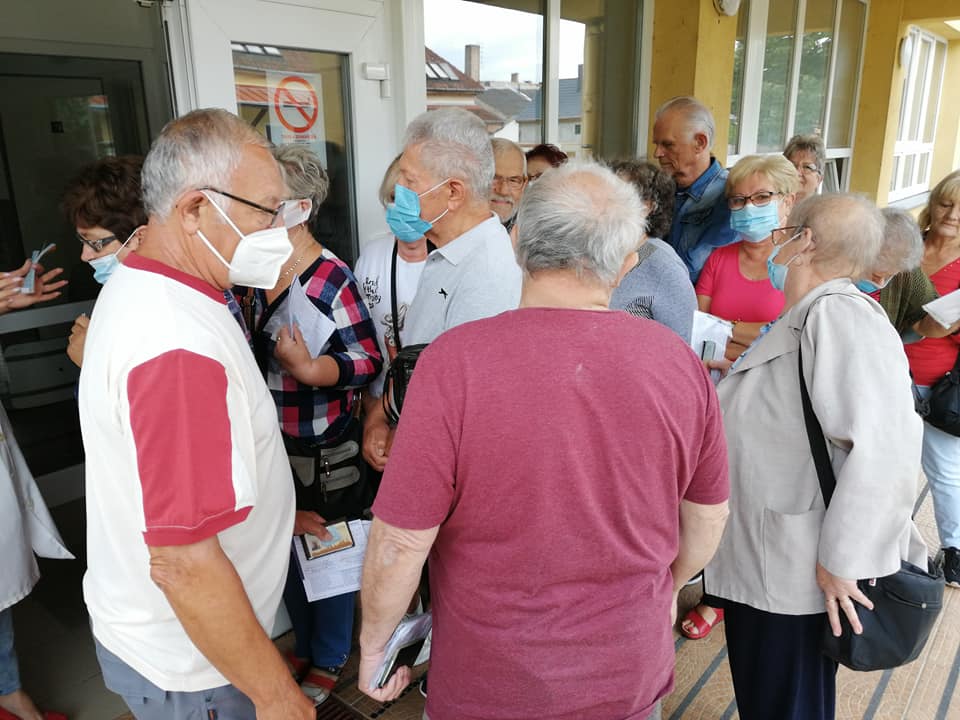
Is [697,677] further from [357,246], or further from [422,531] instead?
[357,246]

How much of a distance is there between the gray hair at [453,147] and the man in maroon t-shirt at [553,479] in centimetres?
60

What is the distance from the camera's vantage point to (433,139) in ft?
5.95

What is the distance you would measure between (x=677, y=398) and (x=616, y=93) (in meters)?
4.40

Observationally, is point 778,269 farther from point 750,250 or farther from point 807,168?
point 807,168

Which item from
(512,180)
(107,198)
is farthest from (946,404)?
(107,198)

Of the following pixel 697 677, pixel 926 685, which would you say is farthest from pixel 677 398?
→ pixel 926 685

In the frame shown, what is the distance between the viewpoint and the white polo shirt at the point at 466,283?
169 centimetres

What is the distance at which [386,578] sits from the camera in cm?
119

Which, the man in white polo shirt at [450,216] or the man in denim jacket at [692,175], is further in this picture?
the man in denim jacket at [692,175]

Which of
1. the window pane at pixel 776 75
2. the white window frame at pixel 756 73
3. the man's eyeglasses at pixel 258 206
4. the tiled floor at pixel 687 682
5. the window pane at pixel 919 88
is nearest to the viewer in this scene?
the man's eyeglasses at pixel 258 206

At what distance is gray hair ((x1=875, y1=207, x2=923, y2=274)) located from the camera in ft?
6.66

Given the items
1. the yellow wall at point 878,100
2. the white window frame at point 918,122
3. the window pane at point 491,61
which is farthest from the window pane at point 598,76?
the white window frame at point 918,122

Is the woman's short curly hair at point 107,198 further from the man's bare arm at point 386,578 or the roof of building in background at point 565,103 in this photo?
the roof of building in background at point 565,103

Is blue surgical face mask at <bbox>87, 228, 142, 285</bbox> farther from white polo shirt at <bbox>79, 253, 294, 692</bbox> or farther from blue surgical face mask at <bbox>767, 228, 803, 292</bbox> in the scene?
blue surgical face mask at <bbox>767, 228, 803, 292</bbox>
